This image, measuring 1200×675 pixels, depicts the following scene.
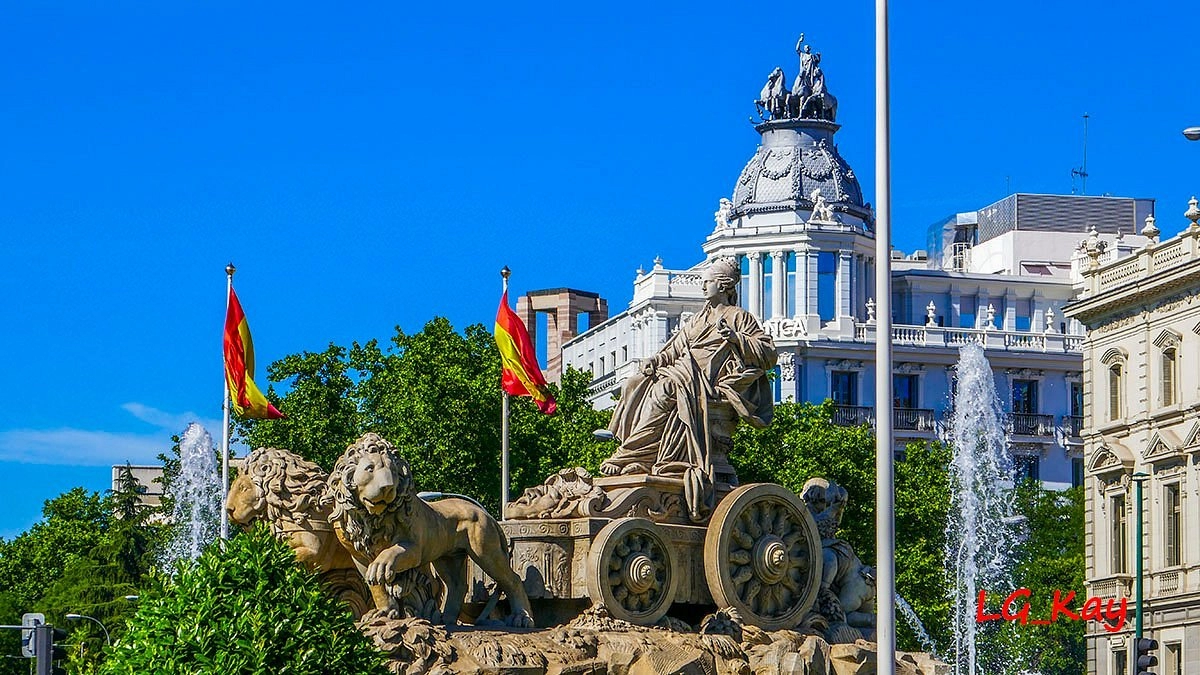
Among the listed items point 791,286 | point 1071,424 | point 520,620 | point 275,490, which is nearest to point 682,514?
point 520,620

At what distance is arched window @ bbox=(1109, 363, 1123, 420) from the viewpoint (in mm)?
73688

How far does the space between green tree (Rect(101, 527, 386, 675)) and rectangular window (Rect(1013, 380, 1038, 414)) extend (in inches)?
3377

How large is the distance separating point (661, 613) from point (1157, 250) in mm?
45227

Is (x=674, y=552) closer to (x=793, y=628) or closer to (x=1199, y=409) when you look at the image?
(x=793, y=628)

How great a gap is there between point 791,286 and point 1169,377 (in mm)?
38843

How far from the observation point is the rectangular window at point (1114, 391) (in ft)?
242

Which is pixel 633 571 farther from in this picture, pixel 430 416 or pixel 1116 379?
pixel 1116 379

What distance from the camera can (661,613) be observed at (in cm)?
2878

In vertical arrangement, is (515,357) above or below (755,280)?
below

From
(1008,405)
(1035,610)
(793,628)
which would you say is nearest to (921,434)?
(1008,405)

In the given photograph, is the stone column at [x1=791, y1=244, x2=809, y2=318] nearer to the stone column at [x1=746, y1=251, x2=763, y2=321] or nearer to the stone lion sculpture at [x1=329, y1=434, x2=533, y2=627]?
the stone column at [x1=746, y1=251, x2=763, y2=321]

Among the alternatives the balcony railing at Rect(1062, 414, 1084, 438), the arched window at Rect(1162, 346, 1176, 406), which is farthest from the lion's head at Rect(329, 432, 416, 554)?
the balcony railing at Rect(1062, 414, 1084, 438)

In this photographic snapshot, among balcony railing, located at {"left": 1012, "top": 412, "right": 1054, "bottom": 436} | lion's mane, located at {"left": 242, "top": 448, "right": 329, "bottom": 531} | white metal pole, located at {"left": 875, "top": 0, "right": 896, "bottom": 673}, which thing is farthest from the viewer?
balcony railing, located at {"left": 1012, "top": 412, "right": 1054, "bottom": 436}

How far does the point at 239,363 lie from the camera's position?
152 feet
